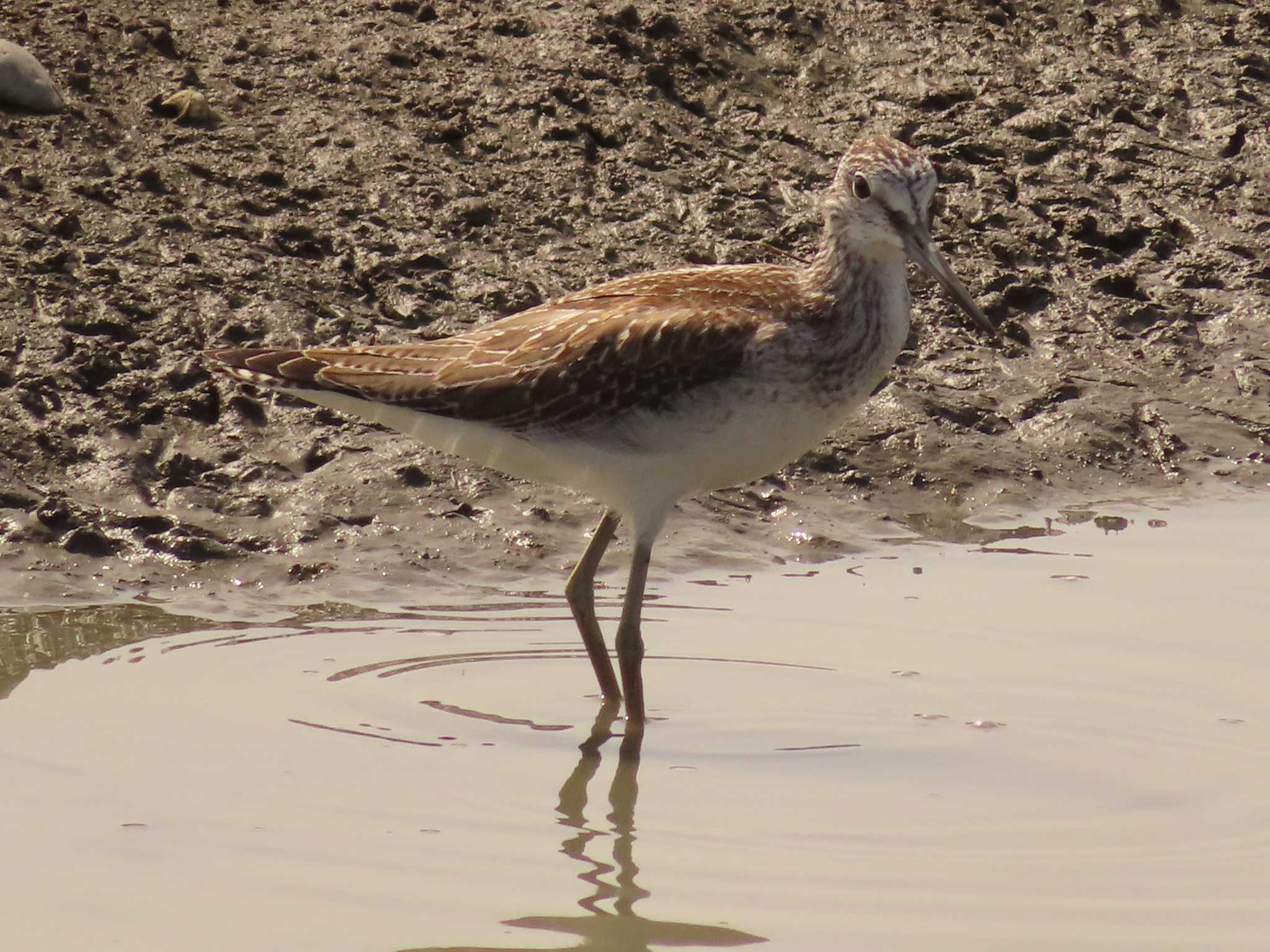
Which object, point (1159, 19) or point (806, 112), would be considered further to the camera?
point (1159, 19)

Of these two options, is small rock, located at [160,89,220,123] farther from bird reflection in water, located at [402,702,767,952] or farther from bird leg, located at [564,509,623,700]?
bird reflection in water, located at [402,702,767,952]

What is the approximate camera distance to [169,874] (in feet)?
17.4

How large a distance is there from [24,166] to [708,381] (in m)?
4.43

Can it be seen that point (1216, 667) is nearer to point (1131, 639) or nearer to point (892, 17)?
point (1131, 639)

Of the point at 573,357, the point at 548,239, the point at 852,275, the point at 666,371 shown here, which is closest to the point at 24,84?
the point at 548,239

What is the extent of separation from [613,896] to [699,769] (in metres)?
0.95

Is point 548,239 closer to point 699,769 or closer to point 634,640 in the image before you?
point 634,640

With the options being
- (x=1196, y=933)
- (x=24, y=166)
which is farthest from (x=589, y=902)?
(x=24, y=166)

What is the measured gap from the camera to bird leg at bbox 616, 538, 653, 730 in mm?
6684

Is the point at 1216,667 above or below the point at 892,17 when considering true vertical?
below

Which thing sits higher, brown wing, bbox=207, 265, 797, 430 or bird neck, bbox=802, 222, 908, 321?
bird neck, bbox=802, 222, 908, 321

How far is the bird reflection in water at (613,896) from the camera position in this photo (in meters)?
5.12

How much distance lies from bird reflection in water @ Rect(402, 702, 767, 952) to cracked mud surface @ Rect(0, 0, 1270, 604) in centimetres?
187

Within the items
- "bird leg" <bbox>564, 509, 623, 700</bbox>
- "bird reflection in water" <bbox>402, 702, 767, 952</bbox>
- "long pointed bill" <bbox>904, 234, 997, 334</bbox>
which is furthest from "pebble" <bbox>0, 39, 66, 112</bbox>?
"bird reflection in water" <bbox>402, 702, 767, 952</bbox>
